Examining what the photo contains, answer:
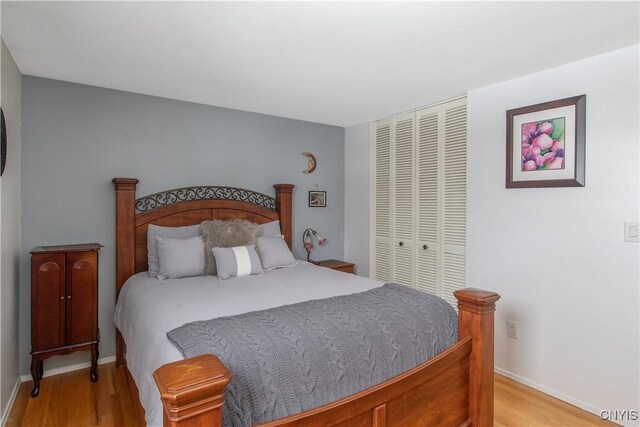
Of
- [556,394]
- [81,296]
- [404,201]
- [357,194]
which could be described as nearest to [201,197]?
[81,296]

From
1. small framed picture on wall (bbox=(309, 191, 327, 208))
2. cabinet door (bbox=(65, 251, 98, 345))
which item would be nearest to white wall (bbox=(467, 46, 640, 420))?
small framed picture on wall (bbox=(309, 191, 327, 208))

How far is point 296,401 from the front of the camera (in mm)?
1374

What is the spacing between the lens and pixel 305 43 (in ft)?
7.16

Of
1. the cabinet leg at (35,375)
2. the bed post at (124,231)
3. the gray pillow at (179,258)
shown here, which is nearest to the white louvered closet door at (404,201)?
the gray pillow at (179,258)

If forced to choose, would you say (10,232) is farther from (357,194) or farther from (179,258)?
(357,194)

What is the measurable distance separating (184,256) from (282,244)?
895 millimetres

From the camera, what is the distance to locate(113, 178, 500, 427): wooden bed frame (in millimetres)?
982

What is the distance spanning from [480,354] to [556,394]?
1222 mm

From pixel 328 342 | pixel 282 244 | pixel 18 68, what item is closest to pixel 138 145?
pixel 18 68

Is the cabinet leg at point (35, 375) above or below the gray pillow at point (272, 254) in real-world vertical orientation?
below

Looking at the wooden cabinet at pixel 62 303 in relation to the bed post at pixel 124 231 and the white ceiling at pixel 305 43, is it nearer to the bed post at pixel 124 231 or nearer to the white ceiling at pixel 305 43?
the bed post at pixel 124 231

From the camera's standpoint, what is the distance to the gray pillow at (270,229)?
3.63 meters

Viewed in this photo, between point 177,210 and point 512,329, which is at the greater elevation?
point 177,210

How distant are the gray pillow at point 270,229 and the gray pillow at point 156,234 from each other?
2.11 ft
